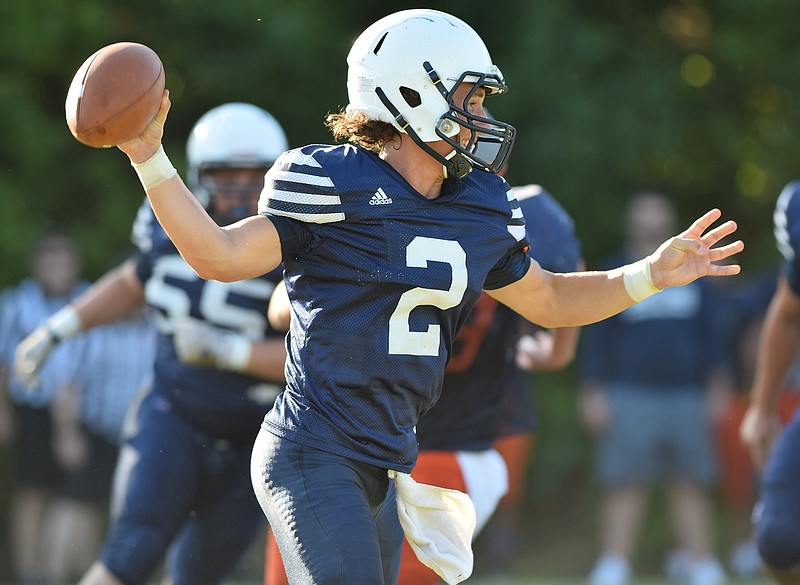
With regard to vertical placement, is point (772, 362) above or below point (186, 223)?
below

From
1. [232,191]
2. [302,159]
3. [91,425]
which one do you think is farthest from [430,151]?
[91,425]

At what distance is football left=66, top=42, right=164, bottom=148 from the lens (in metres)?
2.76

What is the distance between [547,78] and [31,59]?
11.4 feet

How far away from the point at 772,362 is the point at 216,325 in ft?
6.37

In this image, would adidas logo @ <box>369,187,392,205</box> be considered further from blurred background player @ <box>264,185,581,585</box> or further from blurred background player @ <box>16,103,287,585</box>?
blurred background player @ <box>16,103,287,585</box>

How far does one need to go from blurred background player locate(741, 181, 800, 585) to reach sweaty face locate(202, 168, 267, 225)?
1.84 meters

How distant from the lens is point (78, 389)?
24.9 feet

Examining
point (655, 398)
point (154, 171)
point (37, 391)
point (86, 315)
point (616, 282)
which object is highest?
point (154, 171)

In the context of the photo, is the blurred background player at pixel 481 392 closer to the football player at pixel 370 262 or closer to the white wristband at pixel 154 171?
the football player at pixel 370 262

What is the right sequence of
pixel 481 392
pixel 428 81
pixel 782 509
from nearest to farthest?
pixel 428 81 → pixel 782 509 → pixel 481 392

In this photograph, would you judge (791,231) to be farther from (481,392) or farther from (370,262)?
(370,262)

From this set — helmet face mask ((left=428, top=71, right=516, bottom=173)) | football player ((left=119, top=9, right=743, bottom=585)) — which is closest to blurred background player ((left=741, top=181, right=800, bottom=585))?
football player ((left=119, top=9, right=743, bottom=585))

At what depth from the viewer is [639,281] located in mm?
3334

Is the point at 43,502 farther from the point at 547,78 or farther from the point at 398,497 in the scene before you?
the point at 398,497
